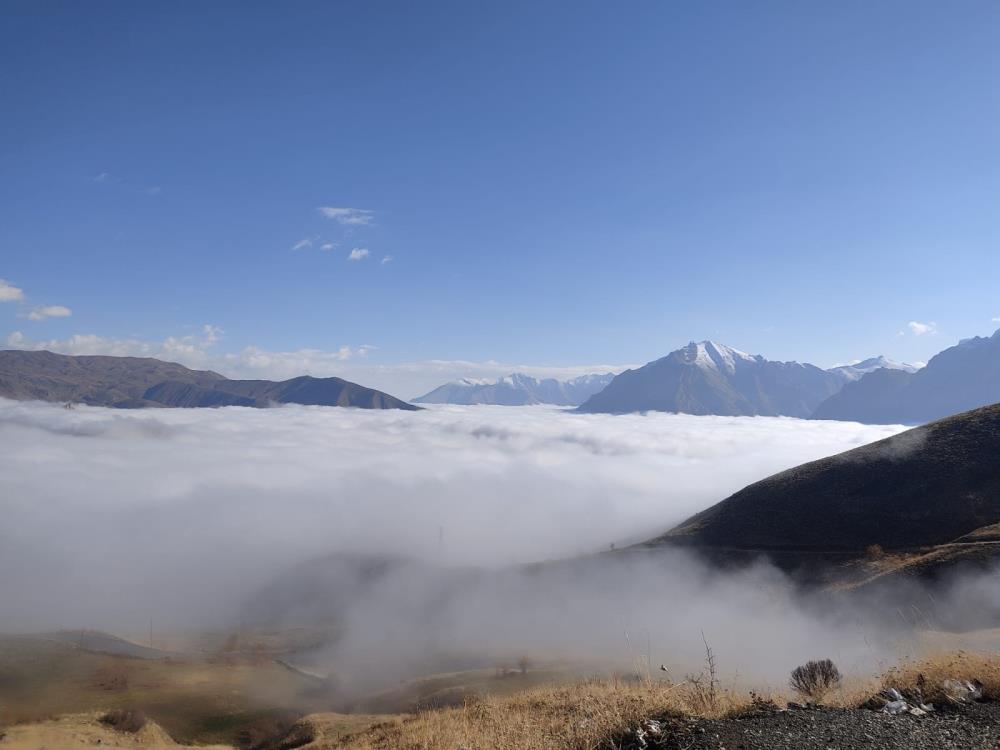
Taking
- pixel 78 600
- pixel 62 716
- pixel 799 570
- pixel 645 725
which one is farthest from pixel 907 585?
pixel 78 600

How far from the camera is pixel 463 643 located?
310 ft

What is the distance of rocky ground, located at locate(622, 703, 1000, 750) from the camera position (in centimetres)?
871

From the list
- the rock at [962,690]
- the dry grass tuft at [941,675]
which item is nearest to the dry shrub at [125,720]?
the dry grass tuft at [941,675]

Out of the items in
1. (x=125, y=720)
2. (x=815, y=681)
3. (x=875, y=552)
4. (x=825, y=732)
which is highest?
(x=825, y=732)

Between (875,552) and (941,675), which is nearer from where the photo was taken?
(941,675)

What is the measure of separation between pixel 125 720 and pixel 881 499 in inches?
4025

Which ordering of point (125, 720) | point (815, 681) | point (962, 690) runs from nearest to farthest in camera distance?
point (962, 690), point (815, 681), point (125, 720)

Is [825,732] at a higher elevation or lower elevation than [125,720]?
higher

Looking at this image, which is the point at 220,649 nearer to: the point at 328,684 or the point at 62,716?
the point at 328,684

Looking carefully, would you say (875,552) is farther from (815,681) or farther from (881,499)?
(815,681)

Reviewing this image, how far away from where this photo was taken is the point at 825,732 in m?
9.17

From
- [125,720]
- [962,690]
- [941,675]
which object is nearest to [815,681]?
[941,675]

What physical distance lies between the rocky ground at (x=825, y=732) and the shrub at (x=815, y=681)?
2.65m

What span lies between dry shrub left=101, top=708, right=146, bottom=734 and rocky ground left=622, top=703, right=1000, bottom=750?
6485 cm
